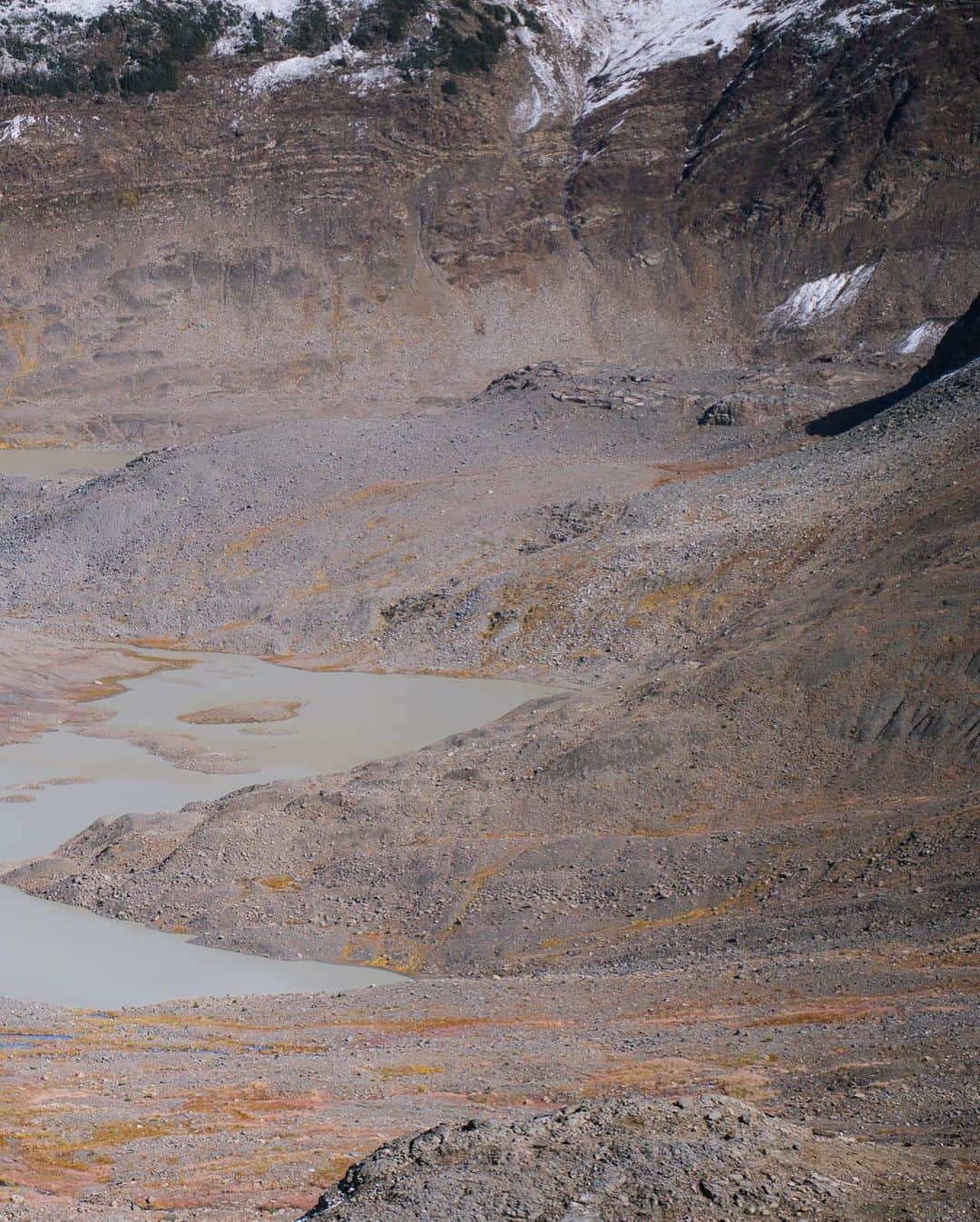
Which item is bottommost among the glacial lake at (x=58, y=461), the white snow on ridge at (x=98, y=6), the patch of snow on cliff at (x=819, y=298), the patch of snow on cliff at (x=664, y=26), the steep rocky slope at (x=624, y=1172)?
the glacial lake at (x=58, y=461)

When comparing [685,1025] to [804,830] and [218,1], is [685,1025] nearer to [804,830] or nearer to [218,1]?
[804,830]

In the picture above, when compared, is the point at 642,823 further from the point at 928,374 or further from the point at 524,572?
the point at 928,374

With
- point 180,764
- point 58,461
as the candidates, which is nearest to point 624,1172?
point 180,764

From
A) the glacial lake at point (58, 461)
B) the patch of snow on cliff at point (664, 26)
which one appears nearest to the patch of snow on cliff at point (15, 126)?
the glacial lake at point (58, 461)

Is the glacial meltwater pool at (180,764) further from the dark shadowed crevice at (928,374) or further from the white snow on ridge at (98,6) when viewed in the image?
the white snow on ridge at (98,6)

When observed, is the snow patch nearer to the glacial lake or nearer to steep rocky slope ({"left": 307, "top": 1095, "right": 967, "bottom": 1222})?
the glacial lake

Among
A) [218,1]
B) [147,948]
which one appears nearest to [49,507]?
[147,948]

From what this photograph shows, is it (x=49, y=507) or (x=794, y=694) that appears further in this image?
(x=49, y=507)

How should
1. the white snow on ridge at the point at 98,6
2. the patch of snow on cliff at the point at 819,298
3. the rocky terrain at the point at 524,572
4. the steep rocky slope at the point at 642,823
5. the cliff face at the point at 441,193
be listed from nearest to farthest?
the rocky terrain at the point at 524,572 → the steep rocky slope at the point at 642,823 → the patch of snow on cliff at the point at 819,298 → the cliff face at the point at 441,193 → the white snow on ridge at the point at 98,6
